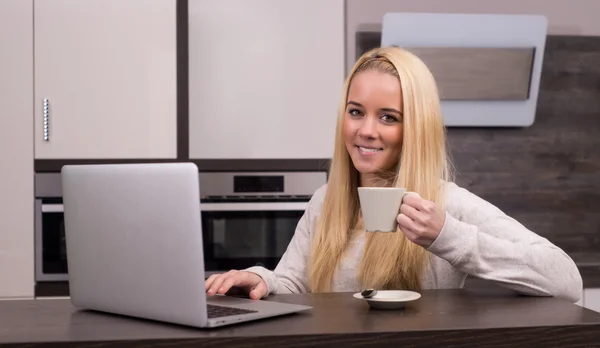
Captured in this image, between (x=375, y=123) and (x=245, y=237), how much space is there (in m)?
1.39

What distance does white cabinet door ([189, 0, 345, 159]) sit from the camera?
3.08 m

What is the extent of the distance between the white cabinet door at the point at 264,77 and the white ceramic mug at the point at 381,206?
1.70m

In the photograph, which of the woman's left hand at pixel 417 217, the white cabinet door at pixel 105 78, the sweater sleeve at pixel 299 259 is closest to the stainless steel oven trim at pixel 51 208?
the white cabinet door at pixel 105 78

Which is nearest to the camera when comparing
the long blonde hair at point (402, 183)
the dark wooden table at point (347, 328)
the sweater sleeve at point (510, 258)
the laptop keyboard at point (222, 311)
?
the dark wooden table at point (347, 328)

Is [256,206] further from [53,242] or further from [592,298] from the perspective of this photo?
[592,298]

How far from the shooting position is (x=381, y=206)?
141 cm

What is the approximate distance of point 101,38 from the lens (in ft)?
9.96

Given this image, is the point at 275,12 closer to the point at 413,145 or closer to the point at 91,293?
the point at 413,145

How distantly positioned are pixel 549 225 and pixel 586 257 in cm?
21

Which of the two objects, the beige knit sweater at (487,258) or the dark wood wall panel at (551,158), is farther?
the dark wood wall panel at (551,158)

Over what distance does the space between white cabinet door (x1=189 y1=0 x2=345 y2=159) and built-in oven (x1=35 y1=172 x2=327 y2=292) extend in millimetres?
96

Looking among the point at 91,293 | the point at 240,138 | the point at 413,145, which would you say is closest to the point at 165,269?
the point at 91,293

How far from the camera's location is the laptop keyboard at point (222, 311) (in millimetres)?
1265

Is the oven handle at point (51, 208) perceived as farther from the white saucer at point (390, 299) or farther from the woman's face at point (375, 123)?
the white saucer at point (390, 299)
